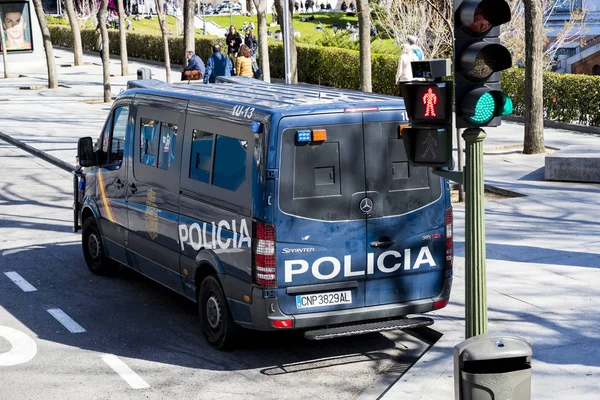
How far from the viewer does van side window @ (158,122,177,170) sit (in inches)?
384

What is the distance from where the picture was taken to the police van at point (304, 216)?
815cm

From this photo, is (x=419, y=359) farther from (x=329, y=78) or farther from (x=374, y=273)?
(x=329, y=78)

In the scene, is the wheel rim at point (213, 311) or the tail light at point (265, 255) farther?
the wheel rim at point (213, 311)

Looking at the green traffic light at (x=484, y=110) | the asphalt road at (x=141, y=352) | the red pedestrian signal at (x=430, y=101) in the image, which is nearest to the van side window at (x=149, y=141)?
the asphalt road at (x=141, y=352)

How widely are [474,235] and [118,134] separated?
5689 mm

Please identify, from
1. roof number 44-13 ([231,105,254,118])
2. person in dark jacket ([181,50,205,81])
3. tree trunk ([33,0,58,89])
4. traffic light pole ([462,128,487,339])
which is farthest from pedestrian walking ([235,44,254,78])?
traffic light pole ([462,128,487,339])

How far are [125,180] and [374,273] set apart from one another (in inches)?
138

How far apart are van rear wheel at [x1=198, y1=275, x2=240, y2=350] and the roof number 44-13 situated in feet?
4.86

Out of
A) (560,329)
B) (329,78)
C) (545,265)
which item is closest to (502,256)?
(545,265)

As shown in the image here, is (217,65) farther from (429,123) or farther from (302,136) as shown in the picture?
(429,123)

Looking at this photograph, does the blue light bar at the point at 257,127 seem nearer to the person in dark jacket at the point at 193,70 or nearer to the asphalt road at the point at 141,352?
the asphalt road at the point at 141,352

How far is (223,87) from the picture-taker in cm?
1012

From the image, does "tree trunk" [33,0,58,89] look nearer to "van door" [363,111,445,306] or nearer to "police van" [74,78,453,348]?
"police van" [74,78,453,348]

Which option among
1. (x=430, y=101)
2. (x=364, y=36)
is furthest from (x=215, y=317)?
(x=364, y=36)
